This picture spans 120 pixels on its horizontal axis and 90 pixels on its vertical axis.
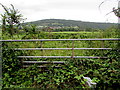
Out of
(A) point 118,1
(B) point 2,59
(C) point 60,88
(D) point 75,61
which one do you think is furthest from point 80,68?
(B) point 2,59

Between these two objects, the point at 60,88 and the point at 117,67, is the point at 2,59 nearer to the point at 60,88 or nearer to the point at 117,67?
the point at 60,88

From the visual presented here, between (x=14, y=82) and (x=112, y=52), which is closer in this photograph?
(x=14, y=82)

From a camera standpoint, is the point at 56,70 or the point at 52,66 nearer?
the point at 56,70

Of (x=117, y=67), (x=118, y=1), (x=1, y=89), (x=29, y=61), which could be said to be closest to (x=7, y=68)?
(x=29, y=61)

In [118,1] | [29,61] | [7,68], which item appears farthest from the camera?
[29,61]

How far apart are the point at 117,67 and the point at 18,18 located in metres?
4.59

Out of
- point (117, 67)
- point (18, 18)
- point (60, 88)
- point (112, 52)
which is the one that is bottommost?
point (60, 88)

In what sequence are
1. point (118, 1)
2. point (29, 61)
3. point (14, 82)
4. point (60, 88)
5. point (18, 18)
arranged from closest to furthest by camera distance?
point (118, 1) → point (60, 88) → point (14, 82) → point (29, 61) → point (18, 18)

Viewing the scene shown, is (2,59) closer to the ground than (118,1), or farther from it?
closer to the ground

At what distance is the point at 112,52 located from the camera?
4594 millimetres

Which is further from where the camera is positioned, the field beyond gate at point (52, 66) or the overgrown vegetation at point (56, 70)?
the field beyond gate at point (52, 66)

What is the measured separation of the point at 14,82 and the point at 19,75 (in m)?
0.39

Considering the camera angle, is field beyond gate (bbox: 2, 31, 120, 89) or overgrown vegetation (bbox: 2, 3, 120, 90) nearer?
overgrown vegetation (bbox: 2, 3, 120, 90)

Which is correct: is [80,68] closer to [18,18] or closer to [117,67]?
[117,67]
